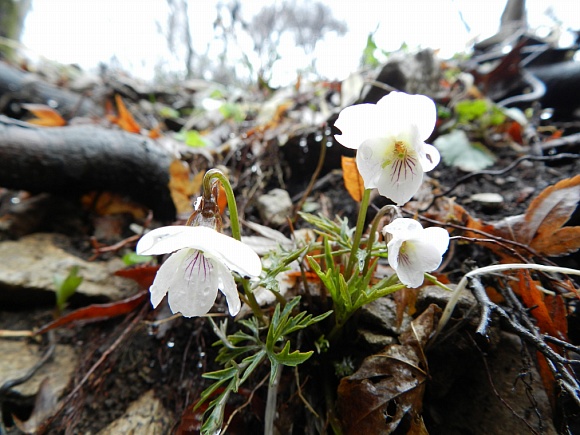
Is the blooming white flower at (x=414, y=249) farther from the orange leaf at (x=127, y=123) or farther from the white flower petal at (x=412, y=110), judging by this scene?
the orange leaf at (x=127, y=123)

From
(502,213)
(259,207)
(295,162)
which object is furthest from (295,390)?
(295,162)

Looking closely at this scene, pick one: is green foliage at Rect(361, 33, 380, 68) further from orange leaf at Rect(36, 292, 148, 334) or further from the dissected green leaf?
orange leaf at Rect(36, 292, 148, 334)

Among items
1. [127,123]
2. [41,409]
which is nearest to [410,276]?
[41,409]

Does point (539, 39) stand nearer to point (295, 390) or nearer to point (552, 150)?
point (552, 150)

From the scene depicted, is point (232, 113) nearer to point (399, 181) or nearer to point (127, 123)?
point (127, 123)

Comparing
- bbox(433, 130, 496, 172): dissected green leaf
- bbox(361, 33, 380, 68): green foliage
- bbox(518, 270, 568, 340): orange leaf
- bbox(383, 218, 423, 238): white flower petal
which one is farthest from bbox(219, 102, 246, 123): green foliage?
bbox(518, 270, 568, 340): orange leaf

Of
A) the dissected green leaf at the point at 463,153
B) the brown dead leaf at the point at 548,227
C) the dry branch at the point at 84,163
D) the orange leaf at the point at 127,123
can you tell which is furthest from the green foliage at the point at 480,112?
the orange leaf at the point at 127,123

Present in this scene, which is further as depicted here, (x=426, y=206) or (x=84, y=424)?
(x=426, y=206)
